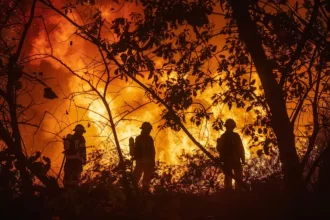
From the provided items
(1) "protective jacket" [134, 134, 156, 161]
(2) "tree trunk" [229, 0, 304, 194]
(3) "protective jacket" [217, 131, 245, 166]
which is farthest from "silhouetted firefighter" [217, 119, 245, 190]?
(2) "tree trunk" [229, 0, 304, 194]

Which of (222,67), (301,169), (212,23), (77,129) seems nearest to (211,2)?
(212,23)

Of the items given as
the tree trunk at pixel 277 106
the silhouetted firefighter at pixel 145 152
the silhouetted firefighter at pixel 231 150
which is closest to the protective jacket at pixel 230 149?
Result: the silhouetted firefighter at pixel 231 150

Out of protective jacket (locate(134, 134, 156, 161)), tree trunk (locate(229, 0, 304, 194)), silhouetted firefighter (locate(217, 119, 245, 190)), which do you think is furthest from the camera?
protective jacket (locate(134, 134, 156, 161))

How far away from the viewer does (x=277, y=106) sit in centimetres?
500

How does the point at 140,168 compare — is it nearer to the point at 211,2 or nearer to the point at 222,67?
the point at 222,67

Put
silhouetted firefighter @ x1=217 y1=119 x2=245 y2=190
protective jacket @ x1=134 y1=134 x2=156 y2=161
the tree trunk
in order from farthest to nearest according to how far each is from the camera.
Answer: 1. protective jacket @ x1=134 y1=134 x2=156 y2=161
2. silhouetted firefighter @ x1=217 y1=119 x2=245 y2=190
3. the tree trunk

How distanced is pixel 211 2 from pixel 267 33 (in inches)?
56.7

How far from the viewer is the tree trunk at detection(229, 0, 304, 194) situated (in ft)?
16.3

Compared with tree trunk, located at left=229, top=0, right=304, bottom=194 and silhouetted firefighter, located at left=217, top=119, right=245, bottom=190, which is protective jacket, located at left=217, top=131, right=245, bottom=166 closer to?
silhouetted firefighter, located at left=217, top=119, right=245, bottom=190

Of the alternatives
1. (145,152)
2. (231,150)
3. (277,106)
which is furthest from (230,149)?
(277,106)

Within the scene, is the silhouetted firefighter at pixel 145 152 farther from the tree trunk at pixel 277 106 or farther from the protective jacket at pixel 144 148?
the tree trunk at pixel 277 106

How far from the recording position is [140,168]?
31.2 feet

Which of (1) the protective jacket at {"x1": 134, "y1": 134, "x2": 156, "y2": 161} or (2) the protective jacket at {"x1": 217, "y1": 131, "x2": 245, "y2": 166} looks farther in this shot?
(1) the protective jacket at {"x1": 134, "y1": 134, "x2": 156, "y2": 161}

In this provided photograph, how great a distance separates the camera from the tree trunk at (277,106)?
4960 mm
